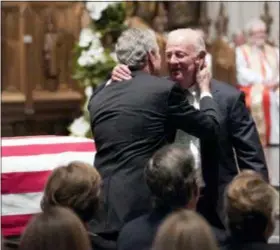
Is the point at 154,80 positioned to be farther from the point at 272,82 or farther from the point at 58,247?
the point at 272,82

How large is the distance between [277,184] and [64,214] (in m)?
5.30

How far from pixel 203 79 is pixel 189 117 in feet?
0.76

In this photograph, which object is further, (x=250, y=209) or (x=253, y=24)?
(x=253, y=24)

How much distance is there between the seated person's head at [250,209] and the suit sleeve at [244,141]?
78cm

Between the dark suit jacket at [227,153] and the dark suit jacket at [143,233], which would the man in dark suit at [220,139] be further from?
the dark suit jacket at [143,233]

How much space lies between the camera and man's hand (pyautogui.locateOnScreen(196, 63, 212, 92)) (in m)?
3.71

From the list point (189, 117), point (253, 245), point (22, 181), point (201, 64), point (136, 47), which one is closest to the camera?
point (253, 245)

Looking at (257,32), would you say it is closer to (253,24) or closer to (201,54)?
(253,24)

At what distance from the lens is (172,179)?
3.13 m

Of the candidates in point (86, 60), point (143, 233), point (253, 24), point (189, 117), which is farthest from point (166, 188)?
point (253, 24)

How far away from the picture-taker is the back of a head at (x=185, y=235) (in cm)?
242

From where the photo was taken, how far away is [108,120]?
364cm

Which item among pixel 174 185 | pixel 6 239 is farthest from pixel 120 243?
pixel 6 239

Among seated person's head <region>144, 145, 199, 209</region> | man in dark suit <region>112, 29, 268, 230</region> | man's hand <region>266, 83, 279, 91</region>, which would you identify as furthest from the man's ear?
man's hand <region>266, 83, 279, 91</region>
